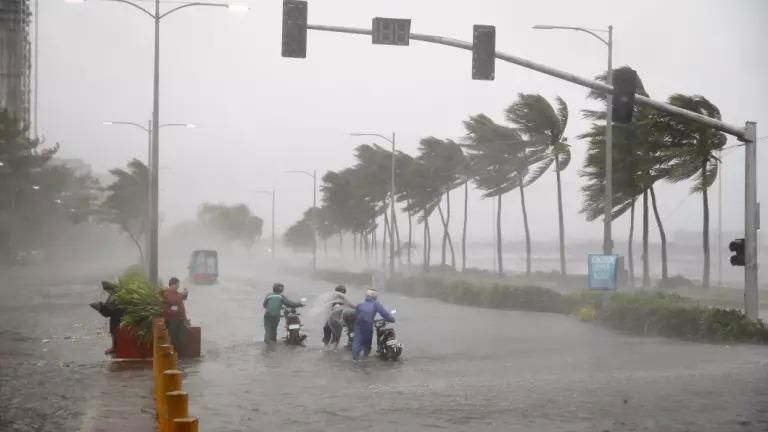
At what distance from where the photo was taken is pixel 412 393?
1401 centimetres

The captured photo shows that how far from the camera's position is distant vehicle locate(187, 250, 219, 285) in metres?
65.2

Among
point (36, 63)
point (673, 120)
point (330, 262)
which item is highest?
point (36, 63)

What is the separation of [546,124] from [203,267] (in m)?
27.6

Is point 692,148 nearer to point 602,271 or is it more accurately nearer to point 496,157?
point 602,271

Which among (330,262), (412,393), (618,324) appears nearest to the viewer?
(412,393)

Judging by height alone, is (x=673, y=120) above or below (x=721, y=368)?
above

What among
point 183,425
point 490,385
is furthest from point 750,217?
point 183,425

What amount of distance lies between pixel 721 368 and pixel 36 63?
85021mm

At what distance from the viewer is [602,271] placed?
92.4 ft

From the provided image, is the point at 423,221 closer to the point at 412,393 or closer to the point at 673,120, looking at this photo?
the point at 673,120

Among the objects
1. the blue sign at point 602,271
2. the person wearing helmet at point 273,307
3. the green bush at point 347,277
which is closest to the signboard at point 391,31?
the person wearing helmet at point 273,307

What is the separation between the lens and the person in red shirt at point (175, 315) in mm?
18016

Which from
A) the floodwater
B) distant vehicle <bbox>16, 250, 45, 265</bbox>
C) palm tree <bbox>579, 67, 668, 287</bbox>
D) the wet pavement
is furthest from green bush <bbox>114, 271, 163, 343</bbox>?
distant vehicle <bbox>16, 250, 45, 265</bbox>

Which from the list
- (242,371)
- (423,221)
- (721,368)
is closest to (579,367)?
(721,368)
